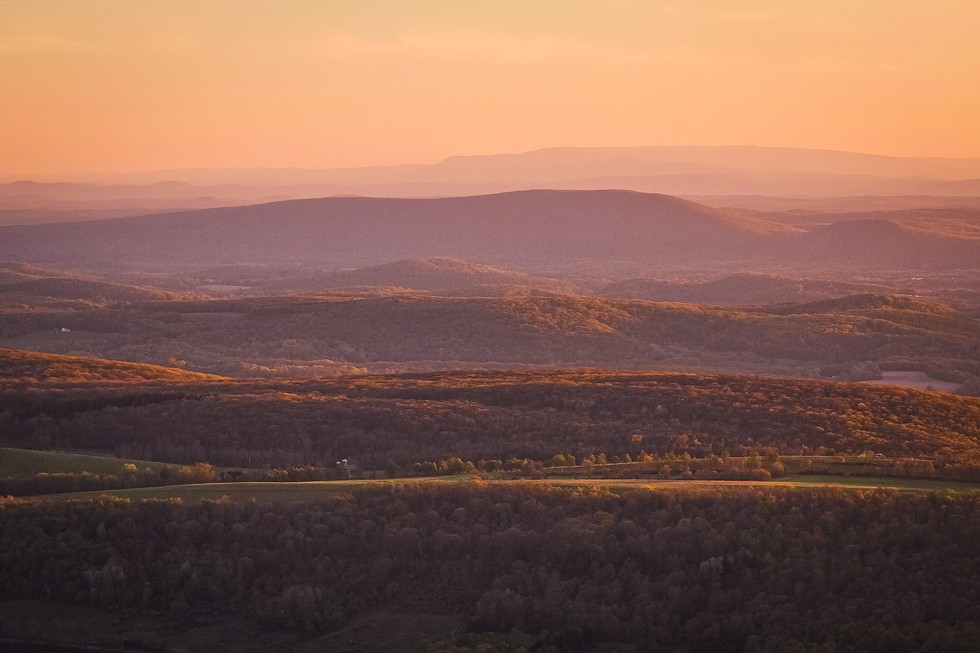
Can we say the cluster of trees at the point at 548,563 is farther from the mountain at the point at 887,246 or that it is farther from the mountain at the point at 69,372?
the mountain at the point at 887,246

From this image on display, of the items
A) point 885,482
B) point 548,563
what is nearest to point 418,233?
point 885,482

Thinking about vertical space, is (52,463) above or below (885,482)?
below

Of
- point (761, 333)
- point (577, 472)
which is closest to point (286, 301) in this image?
point (761, 333)

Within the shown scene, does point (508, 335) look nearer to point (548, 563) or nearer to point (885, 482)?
point (885, 482)

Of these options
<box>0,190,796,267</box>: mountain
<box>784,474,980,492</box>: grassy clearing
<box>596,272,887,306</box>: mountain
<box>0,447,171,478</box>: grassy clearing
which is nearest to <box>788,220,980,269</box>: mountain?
<box>0,190,796,267</box>: mountain

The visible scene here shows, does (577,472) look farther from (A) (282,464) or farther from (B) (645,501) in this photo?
(A) (282,464)

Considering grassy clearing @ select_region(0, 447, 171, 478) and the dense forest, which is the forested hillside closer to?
the dense forest
